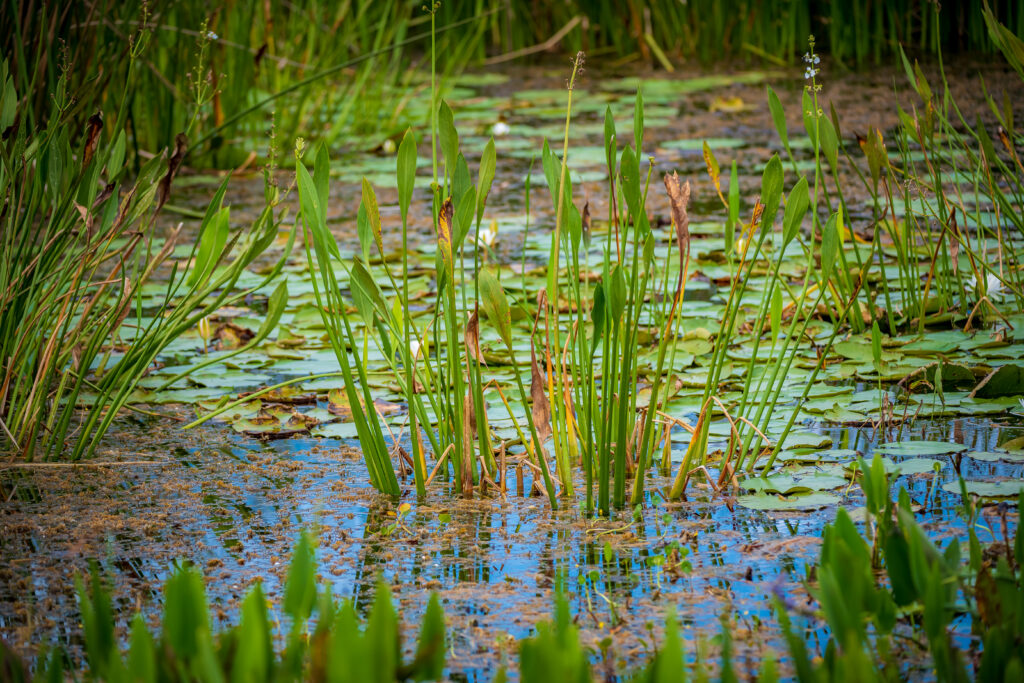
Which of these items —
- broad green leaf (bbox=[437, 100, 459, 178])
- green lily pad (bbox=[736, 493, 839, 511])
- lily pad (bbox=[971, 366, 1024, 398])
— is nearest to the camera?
broad green leaf (bbox=[437, 100, 459, 178])

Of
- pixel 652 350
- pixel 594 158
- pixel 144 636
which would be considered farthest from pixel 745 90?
pixel 144 636

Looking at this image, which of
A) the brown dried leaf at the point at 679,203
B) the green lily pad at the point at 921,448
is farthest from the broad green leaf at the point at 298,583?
the green lily pad at the point at 921,448

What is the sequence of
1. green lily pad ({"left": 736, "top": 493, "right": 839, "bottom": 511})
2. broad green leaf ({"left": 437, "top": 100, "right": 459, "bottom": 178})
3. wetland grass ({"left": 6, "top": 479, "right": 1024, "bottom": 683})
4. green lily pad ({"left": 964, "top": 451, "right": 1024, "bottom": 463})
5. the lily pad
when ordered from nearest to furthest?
wetland grass ({"left": 6, "top": 479, "right": 1024, "bottom": 683}) → broad green leaf ({"left": 437, "top": 100, "right": 459, "bottom": 178}) → green lily pad ({"left": 736, "top": 493, "right": 839, "bottom": 511}) → green lily pad ({"left": 964, "top": 451, "right": 1024, "bottom": 463}) → the lily pad

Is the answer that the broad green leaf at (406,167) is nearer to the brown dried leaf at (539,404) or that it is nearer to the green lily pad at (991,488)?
the brown dried leaf at (539,404)

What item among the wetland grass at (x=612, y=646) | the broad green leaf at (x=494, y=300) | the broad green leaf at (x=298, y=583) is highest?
the broad green leaf at (x=494, y=300)

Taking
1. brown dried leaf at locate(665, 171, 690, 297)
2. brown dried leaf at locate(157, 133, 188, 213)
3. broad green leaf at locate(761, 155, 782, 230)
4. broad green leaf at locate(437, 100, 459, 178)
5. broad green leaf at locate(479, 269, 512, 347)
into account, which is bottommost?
broad green leaf at locate(479, 269, 512, 347)

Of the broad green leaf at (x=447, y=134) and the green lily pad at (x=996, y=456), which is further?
the green lily pad at (x=996, y=456)

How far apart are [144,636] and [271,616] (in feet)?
1.13

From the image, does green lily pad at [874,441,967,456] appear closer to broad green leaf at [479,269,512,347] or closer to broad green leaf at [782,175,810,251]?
broad green leaf at [782,175,810,251]

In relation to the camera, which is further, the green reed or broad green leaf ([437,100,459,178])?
the green reed

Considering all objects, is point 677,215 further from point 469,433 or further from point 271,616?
point 271,616

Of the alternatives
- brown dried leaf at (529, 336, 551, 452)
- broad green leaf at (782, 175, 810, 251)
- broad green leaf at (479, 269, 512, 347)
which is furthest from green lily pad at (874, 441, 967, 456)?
broad green leaf at (479, 269, 512, 347)

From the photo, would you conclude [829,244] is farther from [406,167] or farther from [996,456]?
[406,167]

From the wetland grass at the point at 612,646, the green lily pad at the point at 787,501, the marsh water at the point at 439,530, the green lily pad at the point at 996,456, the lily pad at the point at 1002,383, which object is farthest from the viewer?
the lily pad at the point at 1002,383
